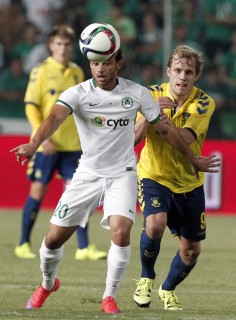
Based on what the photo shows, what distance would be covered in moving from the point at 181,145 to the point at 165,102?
1.46 ft

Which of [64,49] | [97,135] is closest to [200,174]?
[97,135]

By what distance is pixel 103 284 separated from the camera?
31.3ft

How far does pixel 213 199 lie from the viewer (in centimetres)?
1691

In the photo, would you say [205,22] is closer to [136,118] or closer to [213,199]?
[213,199]

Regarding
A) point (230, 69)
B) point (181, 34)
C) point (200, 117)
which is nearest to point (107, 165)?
point (200, 117)

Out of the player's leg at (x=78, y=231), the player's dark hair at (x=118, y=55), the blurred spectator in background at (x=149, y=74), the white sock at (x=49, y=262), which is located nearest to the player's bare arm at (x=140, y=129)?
the player's dark hair at (x=118, y=55)

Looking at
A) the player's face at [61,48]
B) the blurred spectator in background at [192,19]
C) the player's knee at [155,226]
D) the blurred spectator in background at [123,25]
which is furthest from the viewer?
the blurred spectator in background at [123,25]

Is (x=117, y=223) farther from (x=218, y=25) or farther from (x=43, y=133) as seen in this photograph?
(x=218, y=25)

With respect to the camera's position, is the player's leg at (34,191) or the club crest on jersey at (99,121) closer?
the club crest on jersey at (99,121)

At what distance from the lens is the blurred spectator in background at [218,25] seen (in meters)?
20.1

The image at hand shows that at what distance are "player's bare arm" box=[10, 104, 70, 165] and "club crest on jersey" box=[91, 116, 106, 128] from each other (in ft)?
0.80

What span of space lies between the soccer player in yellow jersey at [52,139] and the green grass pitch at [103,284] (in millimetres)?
244

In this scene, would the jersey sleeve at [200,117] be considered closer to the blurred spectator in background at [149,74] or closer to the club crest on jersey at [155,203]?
the club crest on jersey at [155,203]

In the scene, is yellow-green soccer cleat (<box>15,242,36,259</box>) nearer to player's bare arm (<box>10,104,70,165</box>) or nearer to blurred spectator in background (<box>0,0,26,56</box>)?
player's bare arm (<box>10,104,70,165</box>)
